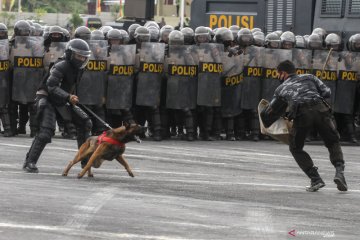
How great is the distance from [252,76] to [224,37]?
103cm

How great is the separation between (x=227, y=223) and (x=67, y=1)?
8837 cm

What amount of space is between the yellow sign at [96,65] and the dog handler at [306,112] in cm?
747

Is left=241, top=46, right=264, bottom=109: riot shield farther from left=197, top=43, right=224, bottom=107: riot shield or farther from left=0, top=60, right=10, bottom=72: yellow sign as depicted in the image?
left=0, top=60, right=10, bottom=72: yellow sign

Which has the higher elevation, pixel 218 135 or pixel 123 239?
pixel 123 239

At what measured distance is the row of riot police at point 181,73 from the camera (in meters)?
22.0

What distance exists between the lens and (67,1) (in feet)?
324

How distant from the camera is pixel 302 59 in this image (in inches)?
914

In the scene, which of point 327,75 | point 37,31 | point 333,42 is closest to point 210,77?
point 327,75

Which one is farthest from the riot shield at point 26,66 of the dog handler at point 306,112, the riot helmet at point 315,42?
the dog handler at point 306,112

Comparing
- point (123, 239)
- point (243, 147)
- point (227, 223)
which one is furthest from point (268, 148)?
point (123, 239)

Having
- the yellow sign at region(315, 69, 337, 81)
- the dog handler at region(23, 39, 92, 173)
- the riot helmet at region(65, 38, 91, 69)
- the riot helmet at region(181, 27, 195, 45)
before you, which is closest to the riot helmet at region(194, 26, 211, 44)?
the riot helmet at region(181, 27, 195, 45)

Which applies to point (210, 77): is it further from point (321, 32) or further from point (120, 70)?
point (321, 32)

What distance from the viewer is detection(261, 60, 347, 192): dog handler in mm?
14742

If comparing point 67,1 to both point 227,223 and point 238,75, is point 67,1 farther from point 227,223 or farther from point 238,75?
point 227,223
